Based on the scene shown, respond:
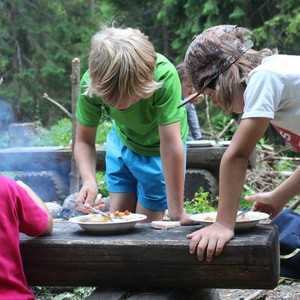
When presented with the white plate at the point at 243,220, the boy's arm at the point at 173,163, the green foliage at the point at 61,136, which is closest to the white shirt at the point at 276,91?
the white plate at the point at 243,220

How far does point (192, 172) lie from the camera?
7.06 m

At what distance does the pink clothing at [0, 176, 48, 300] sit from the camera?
2.45m

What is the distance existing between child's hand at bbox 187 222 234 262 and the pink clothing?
68cm

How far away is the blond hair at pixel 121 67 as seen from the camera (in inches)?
114

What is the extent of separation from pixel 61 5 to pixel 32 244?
19190mm

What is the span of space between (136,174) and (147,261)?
1294 millimetres

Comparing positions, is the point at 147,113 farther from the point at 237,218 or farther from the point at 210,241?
the point at 210,241

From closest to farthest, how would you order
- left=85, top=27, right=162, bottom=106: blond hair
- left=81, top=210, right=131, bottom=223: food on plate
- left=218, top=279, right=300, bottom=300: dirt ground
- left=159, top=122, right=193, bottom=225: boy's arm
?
1. left=81, top=210, right=131, bottom=223: food on plate
2. left=85, top=27, right=162, bottom=106: blond hair
3. left=159, top=122, right=193, bottom=225: boy's arm
4. left=218, top=279, right=300, bottom=300: dirt ground

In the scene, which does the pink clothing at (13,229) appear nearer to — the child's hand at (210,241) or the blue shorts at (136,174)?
the child's hand at (210,241)

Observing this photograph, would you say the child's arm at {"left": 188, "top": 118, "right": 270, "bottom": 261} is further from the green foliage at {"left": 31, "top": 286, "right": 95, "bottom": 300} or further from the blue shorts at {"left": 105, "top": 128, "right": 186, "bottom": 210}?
the green foliage at {"left": 31, "top": 286, "right": 95, "bottom": 300}

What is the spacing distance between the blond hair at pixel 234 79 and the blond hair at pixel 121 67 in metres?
0.48

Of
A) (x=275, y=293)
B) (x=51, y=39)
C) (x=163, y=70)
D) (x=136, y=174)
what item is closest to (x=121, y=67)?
(x=163, y=70)

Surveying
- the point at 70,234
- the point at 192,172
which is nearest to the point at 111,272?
the point at 70,234

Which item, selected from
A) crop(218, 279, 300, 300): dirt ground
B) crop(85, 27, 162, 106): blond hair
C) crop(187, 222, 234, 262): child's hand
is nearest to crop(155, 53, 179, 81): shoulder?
crop(85, 27, 162, 106): blond hair
